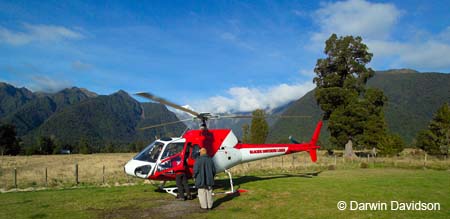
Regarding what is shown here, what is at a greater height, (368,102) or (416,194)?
(368,102)

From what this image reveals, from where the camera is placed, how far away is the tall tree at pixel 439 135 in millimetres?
33750

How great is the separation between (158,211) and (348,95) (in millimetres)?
30080

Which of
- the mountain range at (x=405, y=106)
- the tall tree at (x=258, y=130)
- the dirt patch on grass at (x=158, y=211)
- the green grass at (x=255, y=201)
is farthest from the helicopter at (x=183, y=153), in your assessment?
the mountain range at (x=405, y=106)

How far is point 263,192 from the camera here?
12070 millimetres

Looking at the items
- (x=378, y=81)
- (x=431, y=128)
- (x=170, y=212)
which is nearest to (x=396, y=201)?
(x=170, y=212)

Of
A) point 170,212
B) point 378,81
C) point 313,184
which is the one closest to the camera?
point 170,212

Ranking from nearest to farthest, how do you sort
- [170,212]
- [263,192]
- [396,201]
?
[170,212]
[396,201]
[263,192]

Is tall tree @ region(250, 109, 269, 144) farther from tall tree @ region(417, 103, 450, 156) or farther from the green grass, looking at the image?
the green grass

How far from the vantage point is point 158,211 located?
9.25 metres

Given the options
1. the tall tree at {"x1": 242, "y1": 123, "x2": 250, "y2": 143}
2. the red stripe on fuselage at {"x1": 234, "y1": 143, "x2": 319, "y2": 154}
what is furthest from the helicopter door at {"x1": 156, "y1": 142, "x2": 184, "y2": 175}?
the tall tree at {"x1": 242, "y1": 123, "x2": 250, "y2": 143}

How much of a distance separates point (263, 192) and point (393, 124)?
135 m

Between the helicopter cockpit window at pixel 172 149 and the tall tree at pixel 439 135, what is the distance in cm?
3306

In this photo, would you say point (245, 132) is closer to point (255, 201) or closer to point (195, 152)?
point (195, 152)

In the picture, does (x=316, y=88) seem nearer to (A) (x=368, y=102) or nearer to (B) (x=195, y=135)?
(A) (x=368, y=102)
